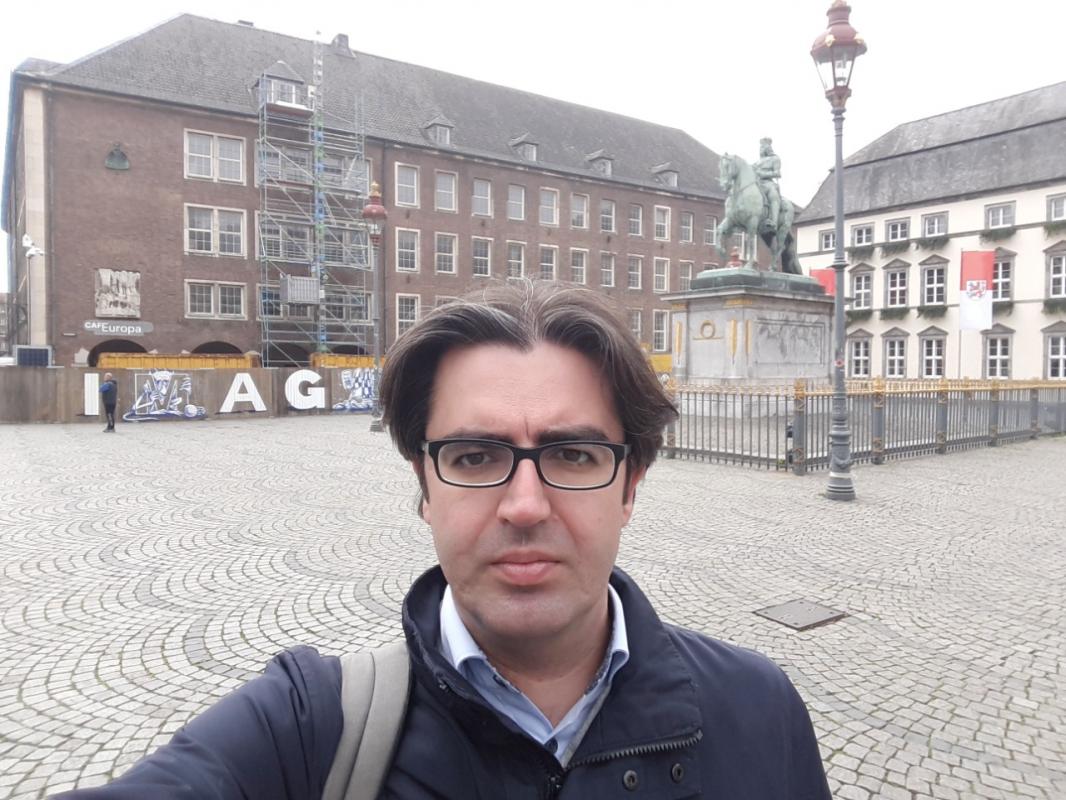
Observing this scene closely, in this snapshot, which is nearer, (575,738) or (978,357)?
(575,738)

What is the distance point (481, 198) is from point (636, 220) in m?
11.6

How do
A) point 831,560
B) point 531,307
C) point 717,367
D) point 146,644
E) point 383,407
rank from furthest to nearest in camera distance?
point 717,367 → point 831,560 → point 146,644 → point 383,407 → point 531,307

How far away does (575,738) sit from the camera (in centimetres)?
135

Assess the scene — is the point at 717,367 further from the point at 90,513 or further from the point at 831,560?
the point at 90,513

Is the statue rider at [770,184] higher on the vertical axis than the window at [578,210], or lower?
lower

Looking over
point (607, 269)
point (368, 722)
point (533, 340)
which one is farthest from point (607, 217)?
point (368, 722)

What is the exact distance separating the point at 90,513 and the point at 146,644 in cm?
508

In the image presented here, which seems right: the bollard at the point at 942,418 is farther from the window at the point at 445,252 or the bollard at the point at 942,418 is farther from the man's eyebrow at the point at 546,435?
the window at the point at 445,252

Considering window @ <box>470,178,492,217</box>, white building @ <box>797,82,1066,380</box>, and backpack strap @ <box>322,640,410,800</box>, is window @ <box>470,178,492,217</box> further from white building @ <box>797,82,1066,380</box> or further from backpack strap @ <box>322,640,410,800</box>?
backpack strap @ <box>322,640,410,800</box>

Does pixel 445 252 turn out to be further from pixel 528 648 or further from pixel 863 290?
pixel 528 648

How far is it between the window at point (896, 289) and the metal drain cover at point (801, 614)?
4257cm

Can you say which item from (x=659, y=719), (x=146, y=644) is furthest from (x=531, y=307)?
(x=146, y=644)

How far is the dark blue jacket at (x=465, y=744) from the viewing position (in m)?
1.21

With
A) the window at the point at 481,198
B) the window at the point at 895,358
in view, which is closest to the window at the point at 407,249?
the window at the point at 481,198
